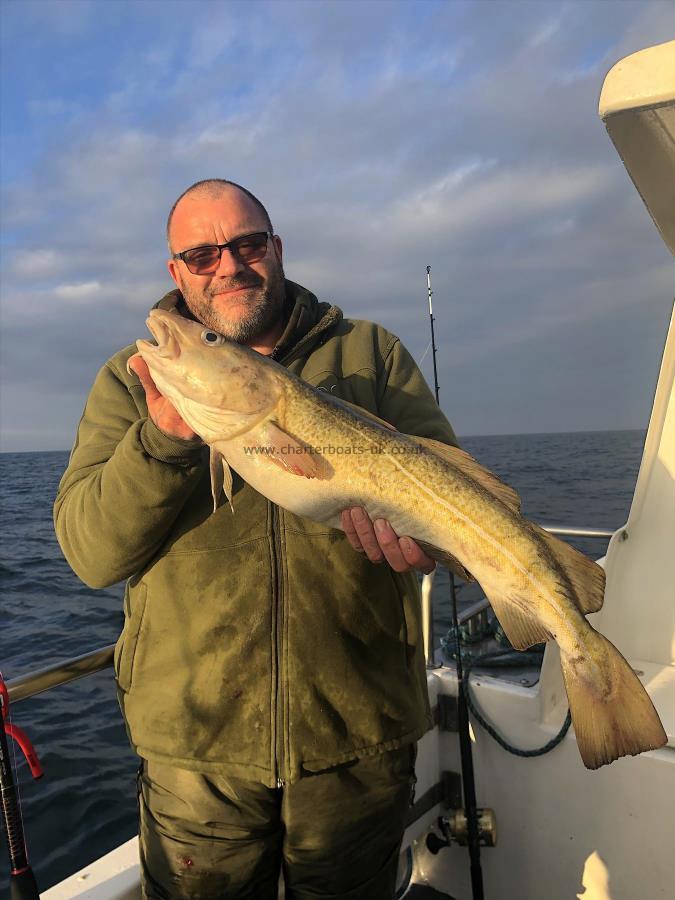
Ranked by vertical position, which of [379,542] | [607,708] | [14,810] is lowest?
[14,810]

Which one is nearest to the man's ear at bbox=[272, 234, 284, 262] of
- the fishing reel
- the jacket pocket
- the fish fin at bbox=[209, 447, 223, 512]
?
the fish fin at bbox=[209, 447, 223, 512]

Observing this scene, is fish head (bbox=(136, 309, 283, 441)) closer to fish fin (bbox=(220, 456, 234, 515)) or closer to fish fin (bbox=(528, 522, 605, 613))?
fish fin (bbox=(220, 456, 234, 515))

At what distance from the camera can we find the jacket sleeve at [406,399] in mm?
3396

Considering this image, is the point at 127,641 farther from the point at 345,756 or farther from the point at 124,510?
the point at 345,756

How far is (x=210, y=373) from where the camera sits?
2895 millimetres

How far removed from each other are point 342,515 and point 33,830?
6.40 metres

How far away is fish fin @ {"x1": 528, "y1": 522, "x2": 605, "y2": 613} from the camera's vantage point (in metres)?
2.77

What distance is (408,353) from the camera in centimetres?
358

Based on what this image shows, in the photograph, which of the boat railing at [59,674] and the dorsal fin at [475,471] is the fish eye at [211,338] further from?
the boat railing at [59,674]

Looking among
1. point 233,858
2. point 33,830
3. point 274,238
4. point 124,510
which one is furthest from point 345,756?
point 33,830

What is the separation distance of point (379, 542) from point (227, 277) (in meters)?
1.66

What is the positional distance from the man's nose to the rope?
276 cm

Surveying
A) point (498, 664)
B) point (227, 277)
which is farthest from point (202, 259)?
point (498, 664)

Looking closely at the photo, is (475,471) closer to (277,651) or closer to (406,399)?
(406,399)
